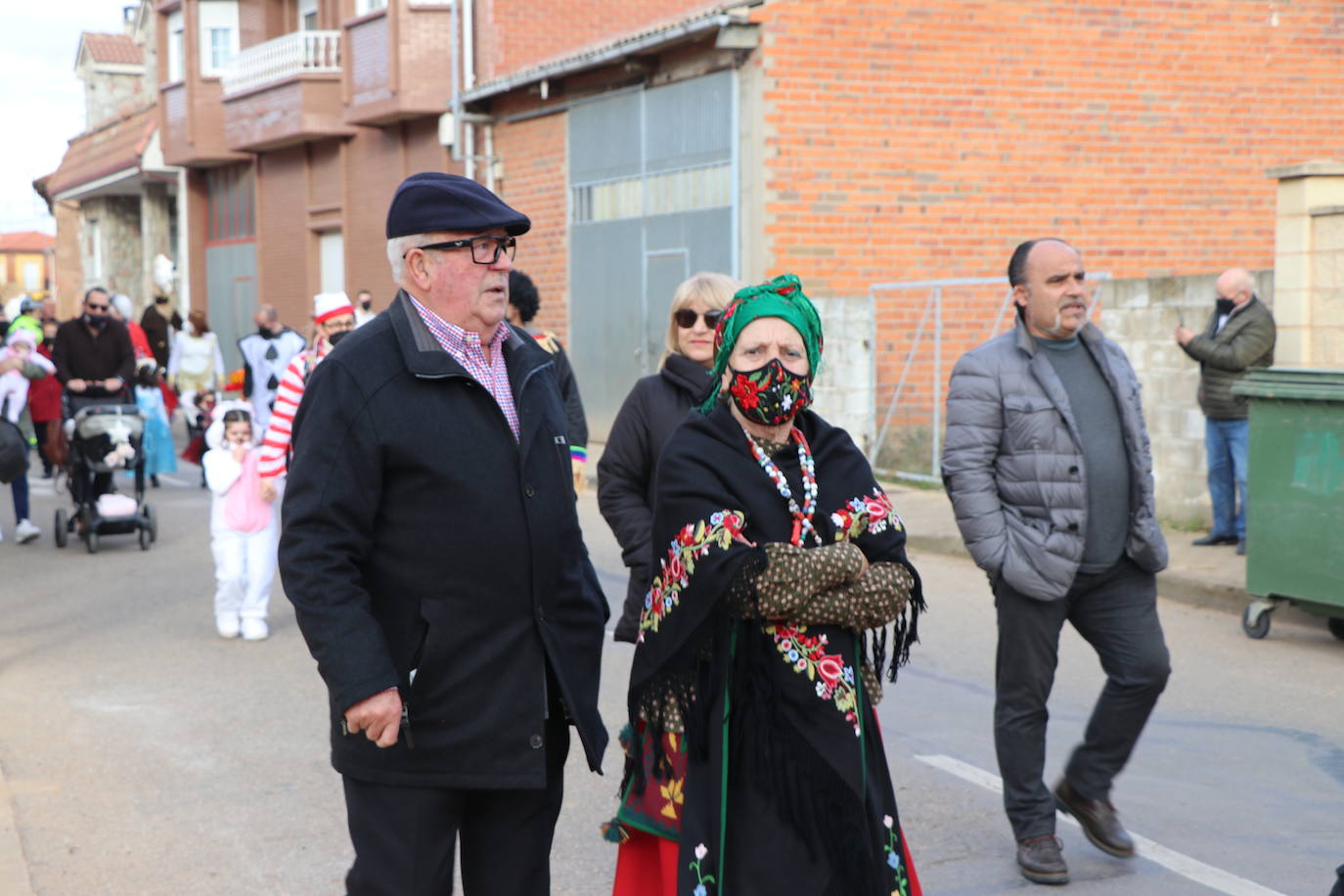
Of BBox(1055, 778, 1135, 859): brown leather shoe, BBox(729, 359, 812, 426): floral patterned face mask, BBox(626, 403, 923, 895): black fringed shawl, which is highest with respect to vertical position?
BBox(729, 359, 812, 426): floral patterned face mask

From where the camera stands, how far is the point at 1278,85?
18297 millimetres

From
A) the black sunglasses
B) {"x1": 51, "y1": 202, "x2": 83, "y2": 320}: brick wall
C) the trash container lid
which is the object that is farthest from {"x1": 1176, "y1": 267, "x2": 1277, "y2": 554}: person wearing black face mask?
{"x1": 51, "y1": 202, "x2": 83, "y2": 320}: brick wall

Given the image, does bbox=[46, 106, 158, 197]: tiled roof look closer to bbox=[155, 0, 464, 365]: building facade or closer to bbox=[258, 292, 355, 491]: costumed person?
bbox=[155, 0, 464, 365]: building facade

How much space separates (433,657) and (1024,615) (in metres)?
2.43

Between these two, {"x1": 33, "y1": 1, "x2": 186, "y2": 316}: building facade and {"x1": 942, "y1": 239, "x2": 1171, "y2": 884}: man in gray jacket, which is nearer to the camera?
{"x1": 942, "y1": 239, "x2": 1171, "y2": 884}: man in gray jacket

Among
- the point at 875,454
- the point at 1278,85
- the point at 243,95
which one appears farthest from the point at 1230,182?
the point at 243,95

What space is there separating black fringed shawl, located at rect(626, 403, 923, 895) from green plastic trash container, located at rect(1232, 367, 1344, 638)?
5.61 metres

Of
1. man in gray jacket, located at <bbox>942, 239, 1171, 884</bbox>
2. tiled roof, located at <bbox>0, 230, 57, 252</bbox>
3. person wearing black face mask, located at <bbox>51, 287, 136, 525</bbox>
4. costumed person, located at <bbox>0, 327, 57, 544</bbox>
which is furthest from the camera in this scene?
tiled roof, located at <bbox>0, 230, 57, 252</bbox>

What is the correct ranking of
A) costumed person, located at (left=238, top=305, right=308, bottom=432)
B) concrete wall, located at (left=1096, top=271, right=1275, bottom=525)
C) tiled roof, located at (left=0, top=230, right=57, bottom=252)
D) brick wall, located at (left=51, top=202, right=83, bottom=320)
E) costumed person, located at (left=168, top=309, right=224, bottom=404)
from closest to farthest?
1. concrete wall, located at (left=1096, top=271, right=1275, bottom=525)
2. costumed person, located at (left=238, top=305, right=308, bottom=432)
3. costumed person, located at (left=168, top=309, right=224, bottom=404)
4. brick wall, located at (left=51, top=202, right=83, bottom=320)
5. tiled roof, located at (left=0, top=230, right=57, bottom=252)

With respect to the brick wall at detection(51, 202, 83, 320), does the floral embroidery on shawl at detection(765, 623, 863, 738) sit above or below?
below

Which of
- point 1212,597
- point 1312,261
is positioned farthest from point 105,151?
point 1212,597

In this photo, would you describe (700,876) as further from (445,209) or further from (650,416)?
(650,416)

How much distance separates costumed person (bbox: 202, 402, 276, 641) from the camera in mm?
9250

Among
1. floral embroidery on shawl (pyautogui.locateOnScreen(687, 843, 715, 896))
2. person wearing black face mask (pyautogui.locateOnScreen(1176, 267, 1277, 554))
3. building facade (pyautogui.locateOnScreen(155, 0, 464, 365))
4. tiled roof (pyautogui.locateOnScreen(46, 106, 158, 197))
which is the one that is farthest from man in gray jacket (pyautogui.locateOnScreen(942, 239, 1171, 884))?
tiled roof (pyautogui.locateOnScreen(46, 106, 158, 197))
